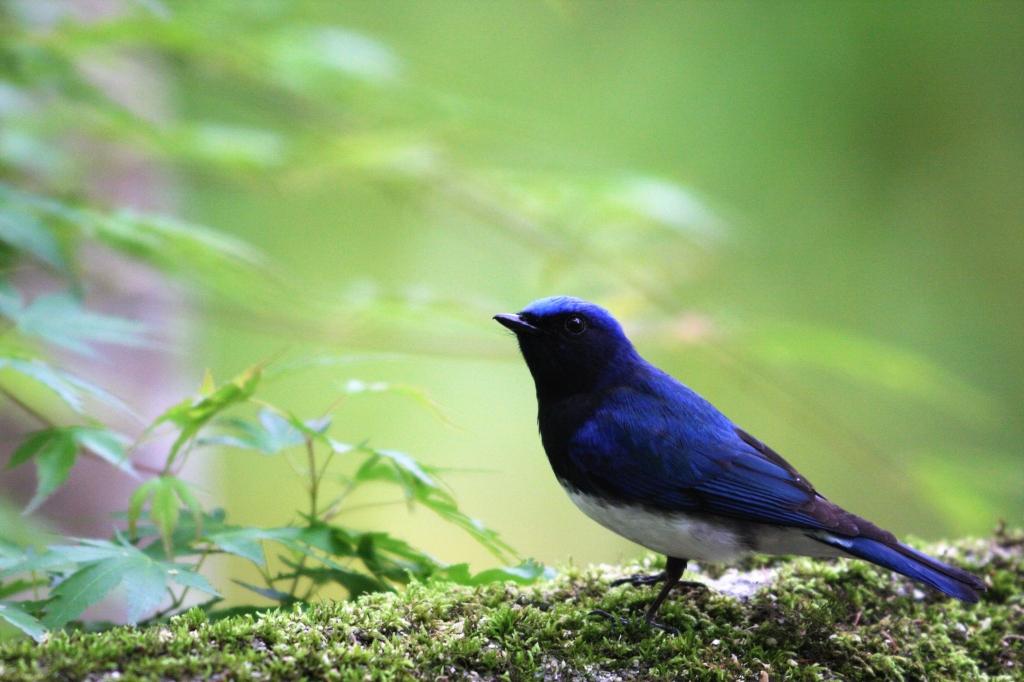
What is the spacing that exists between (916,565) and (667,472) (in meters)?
0.73

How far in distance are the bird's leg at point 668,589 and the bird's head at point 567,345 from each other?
2.32 feet

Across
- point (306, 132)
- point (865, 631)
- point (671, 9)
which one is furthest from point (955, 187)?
point (865, 631)

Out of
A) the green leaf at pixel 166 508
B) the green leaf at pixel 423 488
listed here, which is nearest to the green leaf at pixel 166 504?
the green leaf at pixel 166 508

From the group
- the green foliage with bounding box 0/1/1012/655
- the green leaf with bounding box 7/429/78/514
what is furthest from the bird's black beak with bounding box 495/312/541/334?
the green leaf with bounding box 7/429/78/514

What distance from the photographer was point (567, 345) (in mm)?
3381

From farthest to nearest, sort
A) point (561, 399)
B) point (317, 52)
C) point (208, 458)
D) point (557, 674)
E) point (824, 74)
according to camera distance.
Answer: point (824, 74) < point (208, 458) < point (317, 52) < point (561, 399) < point (557, 674)

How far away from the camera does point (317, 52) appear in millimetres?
3918

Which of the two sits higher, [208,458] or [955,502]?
[955,502]

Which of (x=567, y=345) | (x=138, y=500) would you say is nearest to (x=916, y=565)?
(x=567, y=345)

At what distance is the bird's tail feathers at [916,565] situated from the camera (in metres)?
2.59

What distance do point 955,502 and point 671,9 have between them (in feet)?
21.1

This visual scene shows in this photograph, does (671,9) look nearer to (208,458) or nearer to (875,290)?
(875,290)

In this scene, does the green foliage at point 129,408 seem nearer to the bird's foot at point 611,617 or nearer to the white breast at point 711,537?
the bird's foot at point 611,617

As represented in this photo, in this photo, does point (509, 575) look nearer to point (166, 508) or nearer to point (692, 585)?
point (692, 585)
